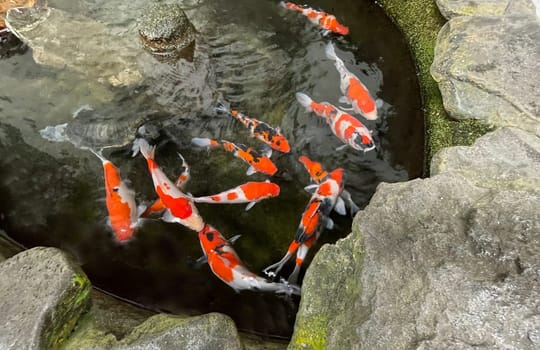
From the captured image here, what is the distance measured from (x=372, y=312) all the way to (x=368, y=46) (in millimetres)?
3210

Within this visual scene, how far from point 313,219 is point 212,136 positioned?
1327 mm

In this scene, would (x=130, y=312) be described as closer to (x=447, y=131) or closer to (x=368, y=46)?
(x=447, y=131)

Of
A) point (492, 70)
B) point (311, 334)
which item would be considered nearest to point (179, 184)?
point (311, 334)

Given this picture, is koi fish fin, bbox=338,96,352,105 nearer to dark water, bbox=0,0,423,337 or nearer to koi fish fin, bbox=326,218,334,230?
dark water, bbox=0,0,423,337

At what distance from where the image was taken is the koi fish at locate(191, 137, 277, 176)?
13.2ft

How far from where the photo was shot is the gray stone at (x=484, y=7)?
152 inches

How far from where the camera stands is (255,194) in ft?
12.8

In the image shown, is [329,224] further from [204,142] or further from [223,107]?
[223,107]

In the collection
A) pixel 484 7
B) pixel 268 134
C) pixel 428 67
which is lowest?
pixel 268 134

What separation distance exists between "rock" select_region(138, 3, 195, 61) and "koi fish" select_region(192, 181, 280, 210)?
1.67m

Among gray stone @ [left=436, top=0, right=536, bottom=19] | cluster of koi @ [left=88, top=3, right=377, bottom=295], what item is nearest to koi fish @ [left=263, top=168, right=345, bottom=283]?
cluster of koi @ [left=88, top=3, right=377, bottom=295]

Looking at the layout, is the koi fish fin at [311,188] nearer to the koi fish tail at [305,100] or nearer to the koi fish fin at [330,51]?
the koi fish tail at [305,100]

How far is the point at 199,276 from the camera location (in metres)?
3.83

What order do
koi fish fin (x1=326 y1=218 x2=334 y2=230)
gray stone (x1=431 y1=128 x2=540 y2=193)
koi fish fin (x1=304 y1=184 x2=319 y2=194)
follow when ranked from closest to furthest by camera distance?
gray stone (x1=431 y1=128 x2=540 y2=193), koi fish fin (x1=326 y1=218 x2=334 y2=230), koi fish fin (x1=304 y1=184 x2=319 y2=194)
